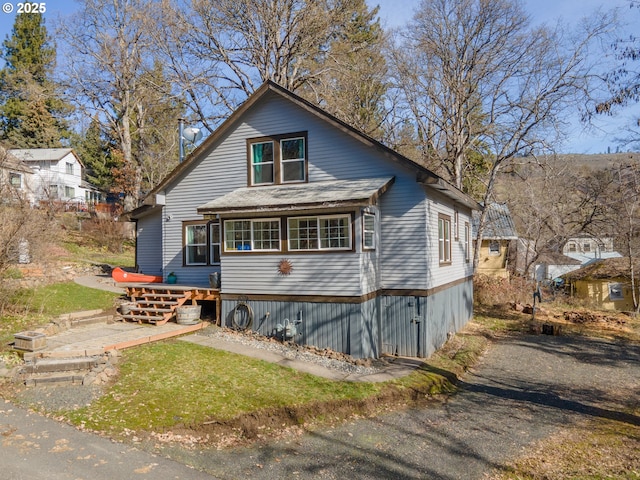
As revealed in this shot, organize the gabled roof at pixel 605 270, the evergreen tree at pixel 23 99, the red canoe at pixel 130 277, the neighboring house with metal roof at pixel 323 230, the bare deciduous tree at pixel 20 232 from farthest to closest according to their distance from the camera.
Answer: the evergreen tree at pixel 23 99
the gabled roof at pixel 605 270
the red canoe at pixel 130 277
the neighboring house with metal roof at pixel 323 230
the bare deciduous tree at pixel 20 232

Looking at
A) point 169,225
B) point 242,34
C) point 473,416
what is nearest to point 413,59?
point 242,34

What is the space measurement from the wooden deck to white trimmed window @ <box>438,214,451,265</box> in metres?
7.14

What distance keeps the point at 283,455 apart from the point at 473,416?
4297 millimetres

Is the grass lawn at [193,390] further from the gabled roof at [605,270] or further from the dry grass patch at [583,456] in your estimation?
the gabled roof at [605,270]

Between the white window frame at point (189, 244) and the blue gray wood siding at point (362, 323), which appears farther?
the white window frame at point (189, 244)

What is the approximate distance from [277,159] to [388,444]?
9192mm

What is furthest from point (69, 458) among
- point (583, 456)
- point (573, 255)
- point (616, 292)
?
point (573, 255)

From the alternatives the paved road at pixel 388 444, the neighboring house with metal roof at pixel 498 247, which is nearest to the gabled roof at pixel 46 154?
the neighboring house with metal roof at pixel 498 247

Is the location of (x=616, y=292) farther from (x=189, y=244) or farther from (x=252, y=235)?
(x=189, y=244)

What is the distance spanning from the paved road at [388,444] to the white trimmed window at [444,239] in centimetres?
416

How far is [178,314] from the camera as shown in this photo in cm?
1263

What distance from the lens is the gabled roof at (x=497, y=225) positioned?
30312 mm

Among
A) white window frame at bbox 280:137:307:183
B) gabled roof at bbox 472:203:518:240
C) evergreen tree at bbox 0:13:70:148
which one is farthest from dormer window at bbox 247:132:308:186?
evergreen tree at bbox 0:13:70:148

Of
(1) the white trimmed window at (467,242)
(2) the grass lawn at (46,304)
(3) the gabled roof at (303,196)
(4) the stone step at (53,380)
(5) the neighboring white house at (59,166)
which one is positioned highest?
(5) the neighboring white house at (59,166)
